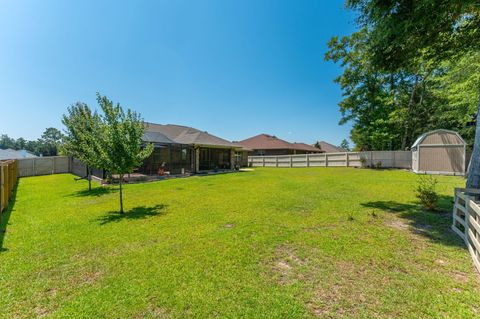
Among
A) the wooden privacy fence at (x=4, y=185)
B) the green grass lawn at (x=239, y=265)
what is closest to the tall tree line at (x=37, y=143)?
the wooden privacy fence at (x=4, y=185)

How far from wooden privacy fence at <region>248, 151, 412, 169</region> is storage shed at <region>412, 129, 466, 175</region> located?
182 inches

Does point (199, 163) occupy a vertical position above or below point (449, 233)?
above

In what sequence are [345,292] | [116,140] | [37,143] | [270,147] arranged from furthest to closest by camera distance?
[37,143] → [270,147] → [116,140] → [345,292]

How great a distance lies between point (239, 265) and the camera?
11.9 feet

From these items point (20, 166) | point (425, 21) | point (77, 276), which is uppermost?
point (425, 21)

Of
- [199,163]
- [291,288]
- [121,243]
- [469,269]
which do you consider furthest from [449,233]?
[199,163]

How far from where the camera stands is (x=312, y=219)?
604 centimetres

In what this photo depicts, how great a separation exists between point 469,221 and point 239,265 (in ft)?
14.6

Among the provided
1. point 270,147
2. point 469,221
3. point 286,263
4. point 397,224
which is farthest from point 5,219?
point 270,147

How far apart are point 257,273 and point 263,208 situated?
3.99 m

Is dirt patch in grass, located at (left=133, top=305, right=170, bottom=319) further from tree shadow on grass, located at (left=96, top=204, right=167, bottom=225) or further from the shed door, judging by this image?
the shed door

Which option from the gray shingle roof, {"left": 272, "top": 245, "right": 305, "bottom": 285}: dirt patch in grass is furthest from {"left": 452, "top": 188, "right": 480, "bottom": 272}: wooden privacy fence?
the gray shingle roof

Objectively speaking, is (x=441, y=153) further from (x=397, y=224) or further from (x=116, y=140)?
(x=116, y=140)

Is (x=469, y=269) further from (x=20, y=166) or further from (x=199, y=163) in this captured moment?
(x=20, y=166)
